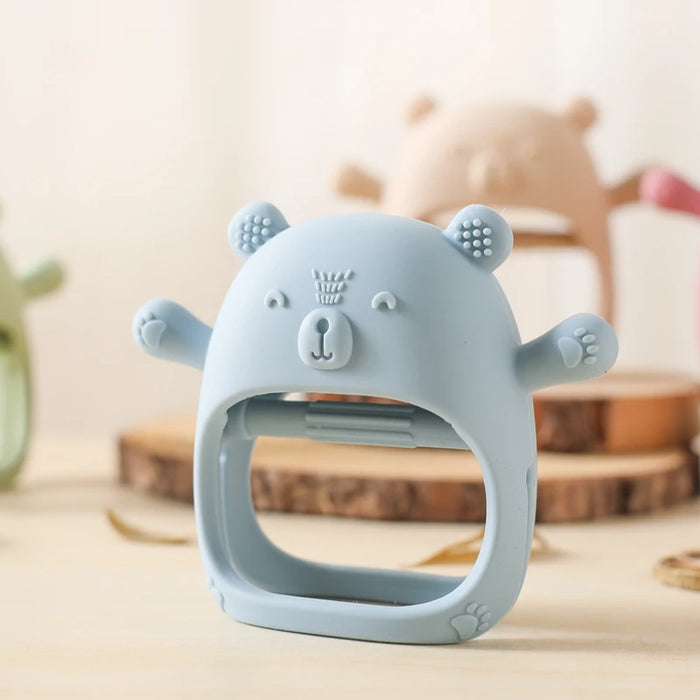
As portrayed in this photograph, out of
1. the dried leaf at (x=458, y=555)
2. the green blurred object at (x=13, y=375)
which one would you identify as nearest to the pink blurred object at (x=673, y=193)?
the dried leaf at (x=458, y=555)

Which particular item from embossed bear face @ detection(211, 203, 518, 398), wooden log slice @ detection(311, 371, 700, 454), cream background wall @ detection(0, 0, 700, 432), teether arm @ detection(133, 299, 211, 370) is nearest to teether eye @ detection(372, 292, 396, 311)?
embossed bear face @ detection(211, 203, 518, 398)

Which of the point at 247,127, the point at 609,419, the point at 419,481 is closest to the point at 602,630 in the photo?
the point at 419,481

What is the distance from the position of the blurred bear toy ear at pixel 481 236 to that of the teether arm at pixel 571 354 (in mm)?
→ 51

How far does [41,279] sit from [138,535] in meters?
0.34

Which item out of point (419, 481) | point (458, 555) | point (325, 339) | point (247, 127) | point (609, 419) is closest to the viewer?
point (325, 339)

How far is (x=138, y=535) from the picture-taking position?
3.01 feet

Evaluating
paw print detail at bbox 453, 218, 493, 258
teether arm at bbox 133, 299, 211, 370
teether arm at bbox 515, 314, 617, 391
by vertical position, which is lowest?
teether arm at bbox 515, 314, 617, 391

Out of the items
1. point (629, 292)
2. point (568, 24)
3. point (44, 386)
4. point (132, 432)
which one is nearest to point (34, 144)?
point (44, 386)

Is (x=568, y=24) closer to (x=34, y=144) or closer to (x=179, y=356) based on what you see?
(x=34, y=144)

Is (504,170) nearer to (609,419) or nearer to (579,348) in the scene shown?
(609,419)

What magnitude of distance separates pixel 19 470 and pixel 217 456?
50 centimetres

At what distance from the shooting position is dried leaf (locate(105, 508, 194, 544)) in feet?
2.94

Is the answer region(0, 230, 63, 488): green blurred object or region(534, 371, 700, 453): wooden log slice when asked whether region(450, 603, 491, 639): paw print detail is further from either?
region(0, 230, 63, 488): green blurred object

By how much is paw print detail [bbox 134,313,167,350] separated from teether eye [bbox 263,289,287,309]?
0.26 ft
